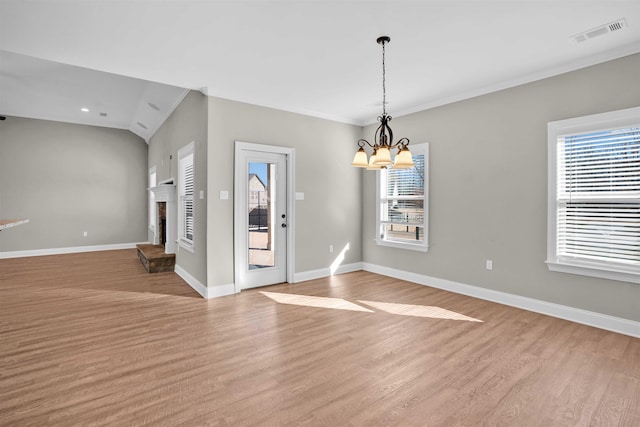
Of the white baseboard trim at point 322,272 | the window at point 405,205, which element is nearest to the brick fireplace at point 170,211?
the white baseboard trim at point 322,272

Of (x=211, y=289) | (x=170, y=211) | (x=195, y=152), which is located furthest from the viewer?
(x=170, y=211)

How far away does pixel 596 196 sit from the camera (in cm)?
336

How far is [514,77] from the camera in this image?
12.9 feet

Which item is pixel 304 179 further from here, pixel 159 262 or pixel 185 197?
pixel 159 262

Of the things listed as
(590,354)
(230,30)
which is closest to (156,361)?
(230,30)

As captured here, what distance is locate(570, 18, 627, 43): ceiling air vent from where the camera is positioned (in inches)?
108

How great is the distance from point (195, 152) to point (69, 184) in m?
5.39

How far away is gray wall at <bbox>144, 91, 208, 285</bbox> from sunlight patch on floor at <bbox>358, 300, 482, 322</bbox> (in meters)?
2.44

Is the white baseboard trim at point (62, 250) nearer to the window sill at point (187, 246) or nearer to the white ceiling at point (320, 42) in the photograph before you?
the window sill at point (187, 246)

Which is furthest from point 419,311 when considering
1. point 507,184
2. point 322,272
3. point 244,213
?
point 244,213

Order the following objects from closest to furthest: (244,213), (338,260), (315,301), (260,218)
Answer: (315,301) → (244,213) → (260,218) → (338,260)

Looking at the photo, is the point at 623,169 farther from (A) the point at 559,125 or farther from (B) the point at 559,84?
(B) the point at 559,84

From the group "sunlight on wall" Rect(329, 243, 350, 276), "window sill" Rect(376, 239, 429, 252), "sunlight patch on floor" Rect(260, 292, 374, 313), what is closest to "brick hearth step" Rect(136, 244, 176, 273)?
"sunlight patch on floor" Rect(260, 292, 374, 313)

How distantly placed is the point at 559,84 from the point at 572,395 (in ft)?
10.6
